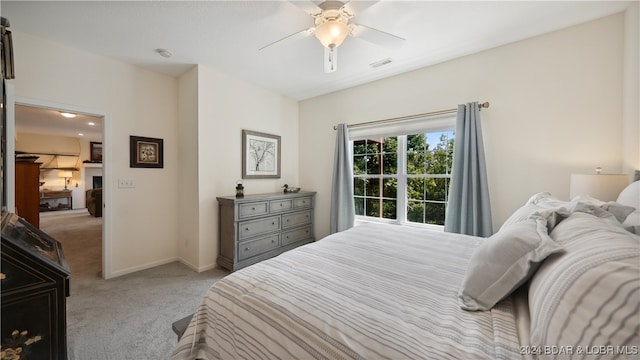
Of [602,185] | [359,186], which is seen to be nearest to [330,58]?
[359,186]

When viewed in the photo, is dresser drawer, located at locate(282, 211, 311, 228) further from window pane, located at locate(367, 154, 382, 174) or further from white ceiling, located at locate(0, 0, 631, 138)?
white ceiling, located at locate(0, 0, 631, 138)

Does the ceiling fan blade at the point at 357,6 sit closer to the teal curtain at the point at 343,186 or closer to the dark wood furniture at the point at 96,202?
the teal curtain at the point at 343,186

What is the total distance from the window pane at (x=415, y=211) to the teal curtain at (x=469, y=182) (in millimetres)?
468

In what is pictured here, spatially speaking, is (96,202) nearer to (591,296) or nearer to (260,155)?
(260,155)

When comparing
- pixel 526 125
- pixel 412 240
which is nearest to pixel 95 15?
pixel 412 240

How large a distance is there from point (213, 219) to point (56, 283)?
7.14 feet

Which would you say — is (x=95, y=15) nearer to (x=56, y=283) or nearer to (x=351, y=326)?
(x=56, y=283)

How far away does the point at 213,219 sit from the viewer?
125 inches

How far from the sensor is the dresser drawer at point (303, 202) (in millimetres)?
3752

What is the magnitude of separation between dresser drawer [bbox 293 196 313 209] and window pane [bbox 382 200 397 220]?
3.98 feet

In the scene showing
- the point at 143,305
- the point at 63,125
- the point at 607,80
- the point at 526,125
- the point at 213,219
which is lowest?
the point at 143,305

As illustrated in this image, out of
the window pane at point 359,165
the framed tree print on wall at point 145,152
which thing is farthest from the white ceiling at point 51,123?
the window pane at point 359,165

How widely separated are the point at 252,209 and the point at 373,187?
5.93 ft

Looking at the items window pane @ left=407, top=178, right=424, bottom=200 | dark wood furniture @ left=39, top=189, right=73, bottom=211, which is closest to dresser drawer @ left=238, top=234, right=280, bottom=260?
window pane @ left=407, top=178, right=424, bottom=200
